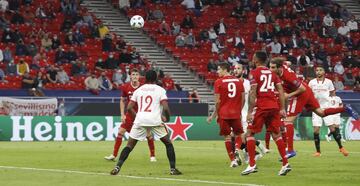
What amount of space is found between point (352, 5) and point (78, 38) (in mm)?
19638

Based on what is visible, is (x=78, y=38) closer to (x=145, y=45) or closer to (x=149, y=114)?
(x=145, y=45)

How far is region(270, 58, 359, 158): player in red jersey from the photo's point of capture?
2081 cm

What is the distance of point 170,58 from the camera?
1895 inches

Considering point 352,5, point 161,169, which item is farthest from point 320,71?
point 352,5

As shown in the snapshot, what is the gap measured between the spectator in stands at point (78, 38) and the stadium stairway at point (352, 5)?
18.4m

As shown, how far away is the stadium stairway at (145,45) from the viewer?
46469 mm

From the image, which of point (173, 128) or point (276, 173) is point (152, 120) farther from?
point (173, 128)

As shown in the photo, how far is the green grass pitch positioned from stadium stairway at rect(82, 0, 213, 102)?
17.6m

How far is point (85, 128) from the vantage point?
38.0 m

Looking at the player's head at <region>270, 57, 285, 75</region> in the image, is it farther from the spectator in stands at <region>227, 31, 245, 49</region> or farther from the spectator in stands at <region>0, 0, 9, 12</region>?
the spectator in stands at <region>227, 31, 245, 49</region>

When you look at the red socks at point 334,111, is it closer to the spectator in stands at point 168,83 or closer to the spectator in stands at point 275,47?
the spectator in stands at point 168,83

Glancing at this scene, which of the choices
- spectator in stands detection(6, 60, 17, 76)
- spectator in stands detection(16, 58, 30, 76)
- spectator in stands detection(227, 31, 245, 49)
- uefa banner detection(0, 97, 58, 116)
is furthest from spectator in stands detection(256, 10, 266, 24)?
uefa banner detection(0, 97, 58, 116)

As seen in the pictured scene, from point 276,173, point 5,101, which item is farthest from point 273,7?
point 276,173

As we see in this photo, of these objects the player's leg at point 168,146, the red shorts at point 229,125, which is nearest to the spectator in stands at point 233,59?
the red shorts at point 229,125
